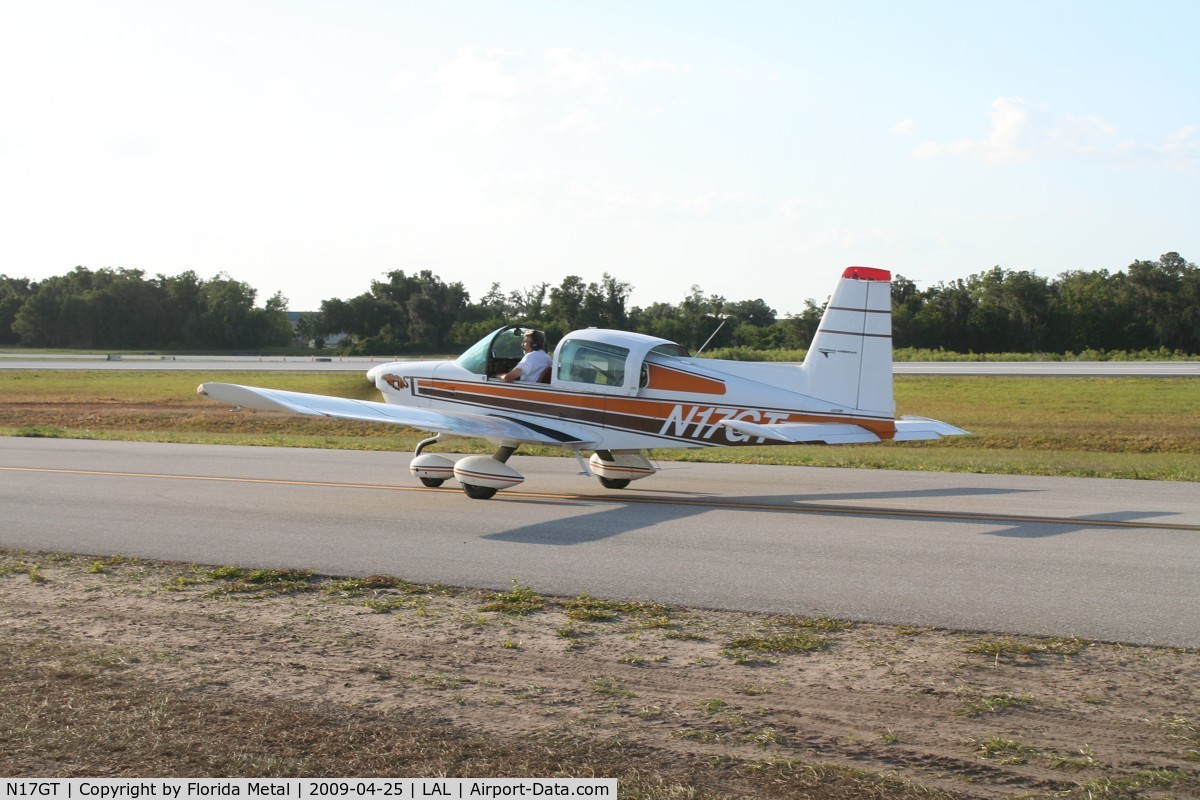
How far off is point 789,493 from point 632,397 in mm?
2565

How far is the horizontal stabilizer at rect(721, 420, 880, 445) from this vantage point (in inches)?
477

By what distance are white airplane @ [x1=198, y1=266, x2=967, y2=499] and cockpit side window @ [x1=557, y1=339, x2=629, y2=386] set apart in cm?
1

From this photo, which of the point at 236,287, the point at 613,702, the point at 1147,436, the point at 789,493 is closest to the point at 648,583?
the point at 613,702

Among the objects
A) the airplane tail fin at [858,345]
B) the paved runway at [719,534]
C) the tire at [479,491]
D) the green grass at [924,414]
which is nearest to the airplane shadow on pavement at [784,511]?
the paved runway at [719,534]

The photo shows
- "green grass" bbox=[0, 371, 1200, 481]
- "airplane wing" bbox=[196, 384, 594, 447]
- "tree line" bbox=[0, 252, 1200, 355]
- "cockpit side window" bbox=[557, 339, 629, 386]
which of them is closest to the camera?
"airplane wing" bbox=[196, 384, 594, 447]

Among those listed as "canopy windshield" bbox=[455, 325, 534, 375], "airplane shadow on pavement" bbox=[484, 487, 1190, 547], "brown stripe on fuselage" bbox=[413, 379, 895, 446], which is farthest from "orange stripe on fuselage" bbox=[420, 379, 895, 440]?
"airplane shadow on pavement" bbox=[484, 487, 1190, 547]

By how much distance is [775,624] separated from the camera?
24.0 feet

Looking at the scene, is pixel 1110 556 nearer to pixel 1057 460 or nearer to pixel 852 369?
pixel 852 369

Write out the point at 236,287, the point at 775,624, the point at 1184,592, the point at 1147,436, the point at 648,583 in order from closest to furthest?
the point at 775,624, the point at 1184,592, the point at 648,583, the point at 1147,436, the point at 236,287

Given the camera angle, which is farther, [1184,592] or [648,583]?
[648,583]

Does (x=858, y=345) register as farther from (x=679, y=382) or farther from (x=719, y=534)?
(x=719, y=534)

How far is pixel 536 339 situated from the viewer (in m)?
14.2

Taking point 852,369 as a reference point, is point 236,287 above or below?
above
